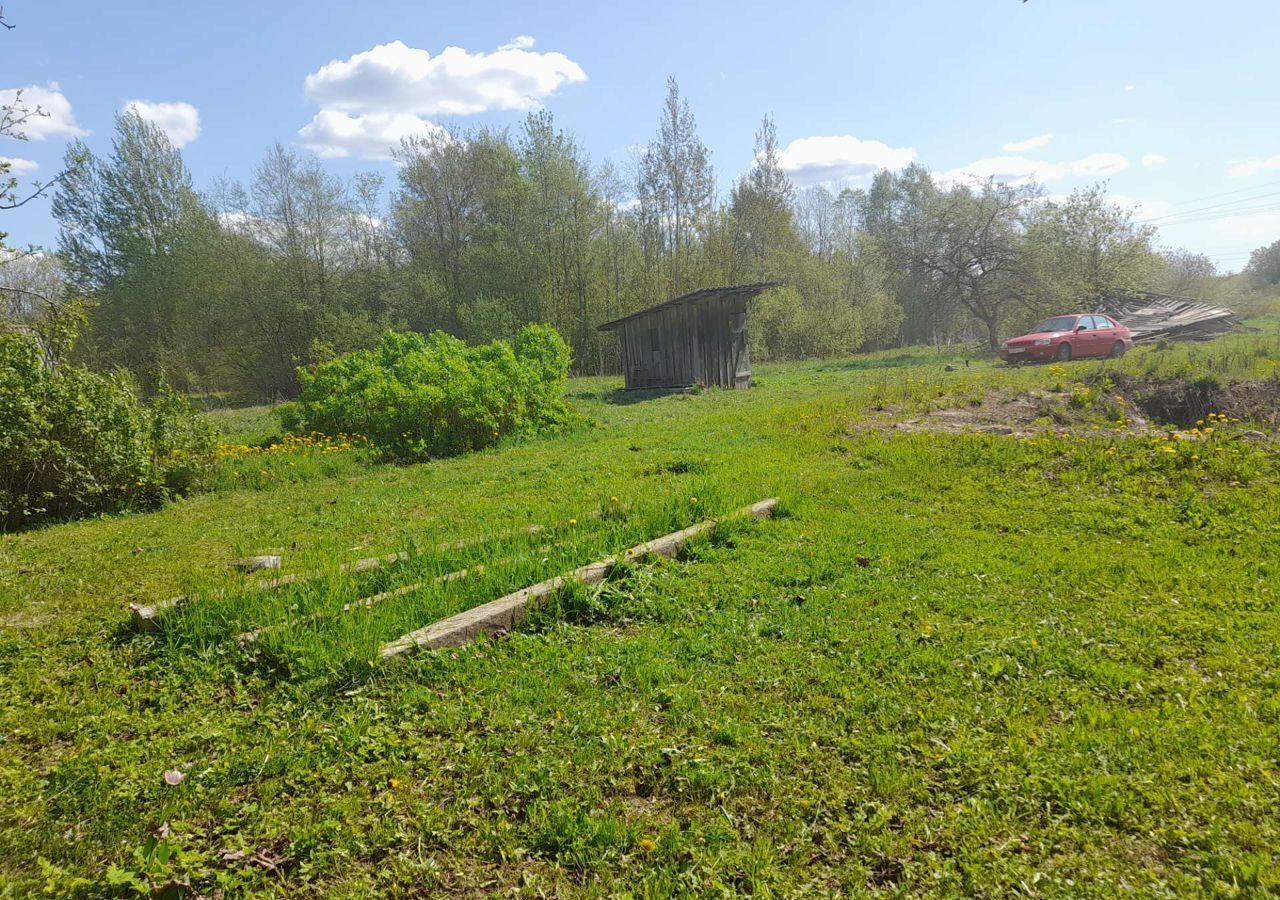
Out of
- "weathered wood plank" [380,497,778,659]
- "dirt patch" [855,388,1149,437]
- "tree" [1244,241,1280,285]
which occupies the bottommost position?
"weathered wood plank" [380,497,778,659]

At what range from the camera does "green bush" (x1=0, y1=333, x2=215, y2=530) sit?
23.6 ft

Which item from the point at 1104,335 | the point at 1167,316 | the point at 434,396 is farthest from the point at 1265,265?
the point at 434,396

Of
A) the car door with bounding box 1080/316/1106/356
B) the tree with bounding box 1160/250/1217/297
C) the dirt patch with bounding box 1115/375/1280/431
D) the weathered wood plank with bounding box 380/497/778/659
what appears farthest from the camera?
the tree with bounding box 1160/250/1217/297

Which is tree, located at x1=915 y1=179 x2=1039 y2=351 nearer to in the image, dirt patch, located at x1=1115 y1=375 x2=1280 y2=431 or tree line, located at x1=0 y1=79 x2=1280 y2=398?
tree line, located at x1=0 y1=79 x2=1280 y2=398

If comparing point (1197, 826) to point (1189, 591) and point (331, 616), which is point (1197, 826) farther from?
point (331, 616)

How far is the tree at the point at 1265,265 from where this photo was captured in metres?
48.7

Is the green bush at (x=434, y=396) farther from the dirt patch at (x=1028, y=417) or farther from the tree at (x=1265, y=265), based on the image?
the tree at (x=1265, y=265)

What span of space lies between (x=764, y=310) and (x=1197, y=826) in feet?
108

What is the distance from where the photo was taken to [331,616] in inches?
155

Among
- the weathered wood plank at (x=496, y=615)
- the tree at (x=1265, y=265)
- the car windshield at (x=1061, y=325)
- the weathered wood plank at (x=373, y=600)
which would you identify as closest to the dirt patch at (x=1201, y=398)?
the weathered wood plank at (x=496, y=615)

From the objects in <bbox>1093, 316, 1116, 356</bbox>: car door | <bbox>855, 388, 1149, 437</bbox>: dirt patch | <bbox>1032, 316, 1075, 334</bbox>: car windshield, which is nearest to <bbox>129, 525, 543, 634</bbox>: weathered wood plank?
<bbox>855, 388, 1149, 437</bbox>: dirt patch

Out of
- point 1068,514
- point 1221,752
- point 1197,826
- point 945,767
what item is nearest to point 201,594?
point 945,767

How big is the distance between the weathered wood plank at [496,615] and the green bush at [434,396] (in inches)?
300

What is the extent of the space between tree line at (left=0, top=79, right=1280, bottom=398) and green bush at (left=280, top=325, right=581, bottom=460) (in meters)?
14.9
